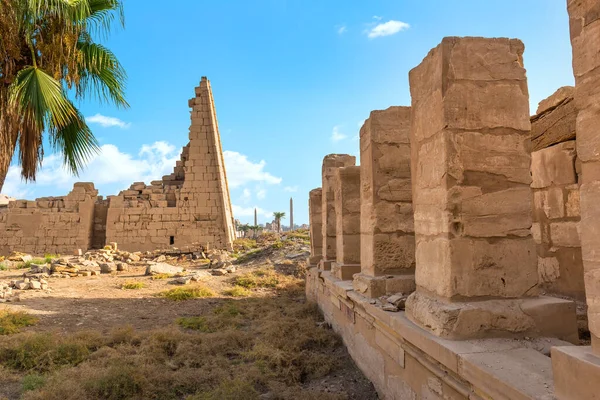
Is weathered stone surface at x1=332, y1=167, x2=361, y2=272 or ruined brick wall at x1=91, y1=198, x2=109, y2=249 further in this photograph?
ruined brick wall at x1=91, y1=198, x2=109, y2=249

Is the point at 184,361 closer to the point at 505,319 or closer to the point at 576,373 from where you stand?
the point at 505,319

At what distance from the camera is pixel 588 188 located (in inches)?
64.2

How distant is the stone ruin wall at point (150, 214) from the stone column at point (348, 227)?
10547 millimetres

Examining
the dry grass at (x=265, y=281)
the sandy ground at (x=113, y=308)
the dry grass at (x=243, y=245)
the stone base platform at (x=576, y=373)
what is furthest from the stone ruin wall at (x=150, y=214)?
the stone base platform at (x=576, y=373)

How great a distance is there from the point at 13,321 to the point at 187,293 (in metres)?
3.22

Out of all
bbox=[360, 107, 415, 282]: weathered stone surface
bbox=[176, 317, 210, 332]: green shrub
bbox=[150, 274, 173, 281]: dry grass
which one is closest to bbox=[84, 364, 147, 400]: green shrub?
bbox=[176, 317, 210, 332]: green shrub

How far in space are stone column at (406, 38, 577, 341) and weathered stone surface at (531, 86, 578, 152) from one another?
161 cm

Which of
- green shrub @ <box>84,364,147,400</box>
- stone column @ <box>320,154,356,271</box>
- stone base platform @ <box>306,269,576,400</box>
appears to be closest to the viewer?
stone base platform @ <box>306,269,576,400</box>

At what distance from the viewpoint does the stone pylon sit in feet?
51.4

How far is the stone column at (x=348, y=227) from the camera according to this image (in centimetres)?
558

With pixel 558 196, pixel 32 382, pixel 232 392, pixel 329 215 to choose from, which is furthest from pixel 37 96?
pixel 558 196

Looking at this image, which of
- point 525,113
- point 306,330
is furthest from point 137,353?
point 525,113

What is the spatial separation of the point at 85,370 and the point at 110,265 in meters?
8.67

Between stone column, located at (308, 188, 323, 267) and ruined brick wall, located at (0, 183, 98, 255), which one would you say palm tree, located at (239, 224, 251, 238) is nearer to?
ruined brick wall, located at (0, 183, 98, 255)
